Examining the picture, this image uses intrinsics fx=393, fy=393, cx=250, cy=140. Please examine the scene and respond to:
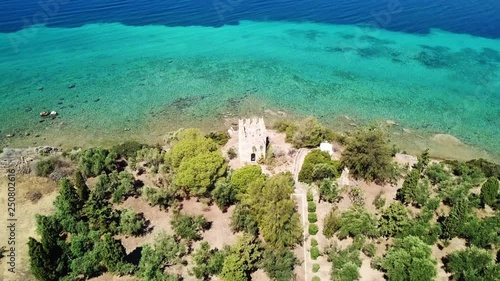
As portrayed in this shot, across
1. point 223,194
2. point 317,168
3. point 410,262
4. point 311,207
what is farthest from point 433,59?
point 223,194

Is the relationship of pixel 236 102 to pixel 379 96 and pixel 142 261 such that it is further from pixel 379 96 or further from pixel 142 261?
pixel 142 261

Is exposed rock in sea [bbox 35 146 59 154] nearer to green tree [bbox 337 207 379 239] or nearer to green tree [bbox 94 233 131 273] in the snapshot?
green tree [bbox 94 233 131 273]

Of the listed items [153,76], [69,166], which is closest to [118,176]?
[69,166]

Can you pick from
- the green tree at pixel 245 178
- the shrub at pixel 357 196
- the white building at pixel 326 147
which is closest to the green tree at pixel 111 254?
the green tree at pixel 245 178

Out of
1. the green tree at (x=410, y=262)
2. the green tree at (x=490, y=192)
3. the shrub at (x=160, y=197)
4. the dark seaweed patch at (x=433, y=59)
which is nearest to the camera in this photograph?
the green tree at (x=410, y=262)

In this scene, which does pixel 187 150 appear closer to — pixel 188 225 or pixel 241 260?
pixel 188 225

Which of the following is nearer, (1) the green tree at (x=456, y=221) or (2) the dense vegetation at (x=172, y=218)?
(2) the dense vegetation at (x=172, y=218)

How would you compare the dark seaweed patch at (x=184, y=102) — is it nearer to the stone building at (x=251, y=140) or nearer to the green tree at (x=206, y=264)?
the stone building at (x=251, y=140)
